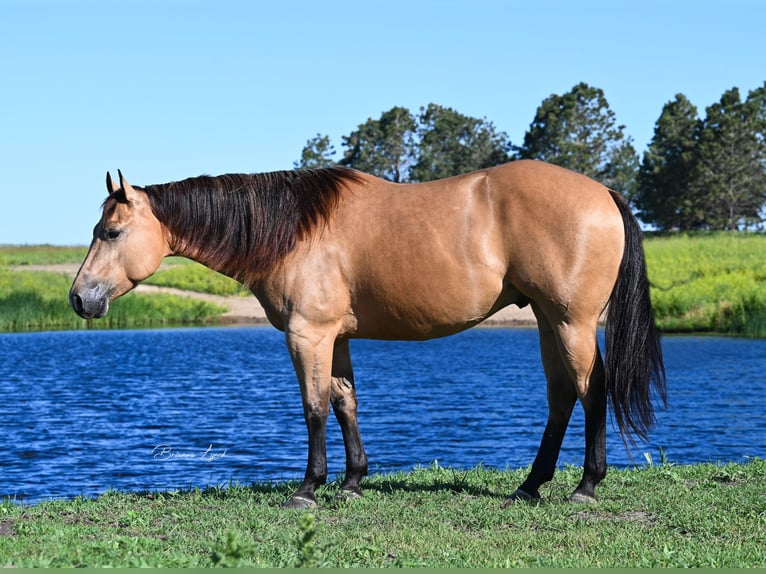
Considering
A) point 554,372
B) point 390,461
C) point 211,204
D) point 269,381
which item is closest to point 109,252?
point 211,204

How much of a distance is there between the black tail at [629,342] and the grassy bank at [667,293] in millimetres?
19160

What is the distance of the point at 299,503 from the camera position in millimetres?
6000

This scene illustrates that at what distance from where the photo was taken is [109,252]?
6.20m

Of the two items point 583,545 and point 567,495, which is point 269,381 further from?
point 583,545

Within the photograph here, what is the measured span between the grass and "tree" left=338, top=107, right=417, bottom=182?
6381 centimetres

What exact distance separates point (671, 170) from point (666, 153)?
232cm

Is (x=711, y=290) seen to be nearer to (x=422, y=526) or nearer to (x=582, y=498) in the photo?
(x=582, y=498)

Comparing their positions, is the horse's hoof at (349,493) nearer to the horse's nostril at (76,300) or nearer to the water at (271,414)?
the water at (271,414)

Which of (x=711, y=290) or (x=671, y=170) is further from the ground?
(x=671, y=170)

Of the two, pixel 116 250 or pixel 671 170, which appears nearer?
pixel 116 250

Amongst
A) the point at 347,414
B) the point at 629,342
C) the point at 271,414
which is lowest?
the point at 271,414

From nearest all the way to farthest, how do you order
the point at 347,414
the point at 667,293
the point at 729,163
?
the point at 347,414, the point at 667,293, the point at 729,163

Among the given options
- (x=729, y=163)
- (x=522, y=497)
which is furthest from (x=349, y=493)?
(x=729, y=163)

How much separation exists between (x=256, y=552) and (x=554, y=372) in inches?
96.8
